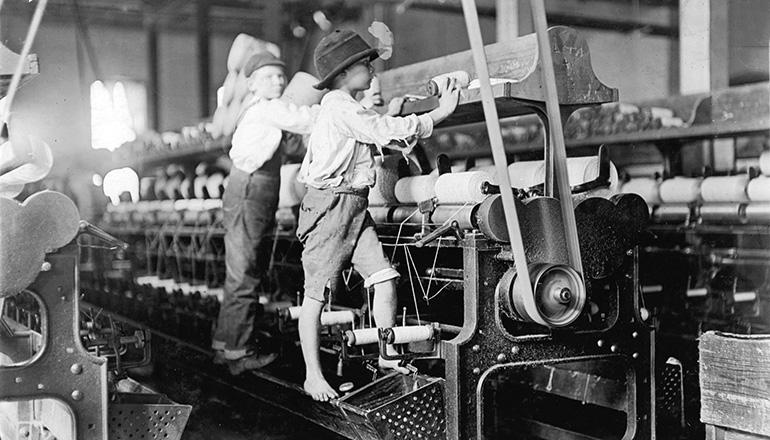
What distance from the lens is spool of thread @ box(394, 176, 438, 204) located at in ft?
11.3

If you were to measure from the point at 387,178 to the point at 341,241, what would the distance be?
63 cm

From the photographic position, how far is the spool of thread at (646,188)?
4.64 meters

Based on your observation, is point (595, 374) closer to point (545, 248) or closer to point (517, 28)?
point (545, 248)

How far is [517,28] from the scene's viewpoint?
6.65 metres

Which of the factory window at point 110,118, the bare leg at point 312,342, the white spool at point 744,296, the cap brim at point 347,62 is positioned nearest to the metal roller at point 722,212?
the white spool at point 744,296

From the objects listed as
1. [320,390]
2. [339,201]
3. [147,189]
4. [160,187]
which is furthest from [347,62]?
[147,189]

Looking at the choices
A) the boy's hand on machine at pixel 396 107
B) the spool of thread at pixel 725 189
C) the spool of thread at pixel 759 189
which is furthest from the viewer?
the spool of thread at pixel 725 189

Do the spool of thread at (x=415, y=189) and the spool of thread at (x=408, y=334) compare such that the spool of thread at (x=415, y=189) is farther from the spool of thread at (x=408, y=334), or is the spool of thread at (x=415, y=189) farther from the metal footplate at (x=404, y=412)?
the metal footplate at (x=404, y=412)

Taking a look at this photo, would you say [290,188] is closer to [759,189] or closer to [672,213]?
[672,213]

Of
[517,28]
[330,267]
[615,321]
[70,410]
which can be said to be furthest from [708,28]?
[70,410]

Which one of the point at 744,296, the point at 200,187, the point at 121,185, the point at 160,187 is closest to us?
the point at 744,296

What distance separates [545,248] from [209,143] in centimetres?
358

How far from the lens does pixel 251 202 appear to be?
4195mm

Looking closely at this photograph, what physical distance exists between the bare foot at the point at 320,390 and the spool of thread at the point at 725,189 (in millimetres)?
2307
